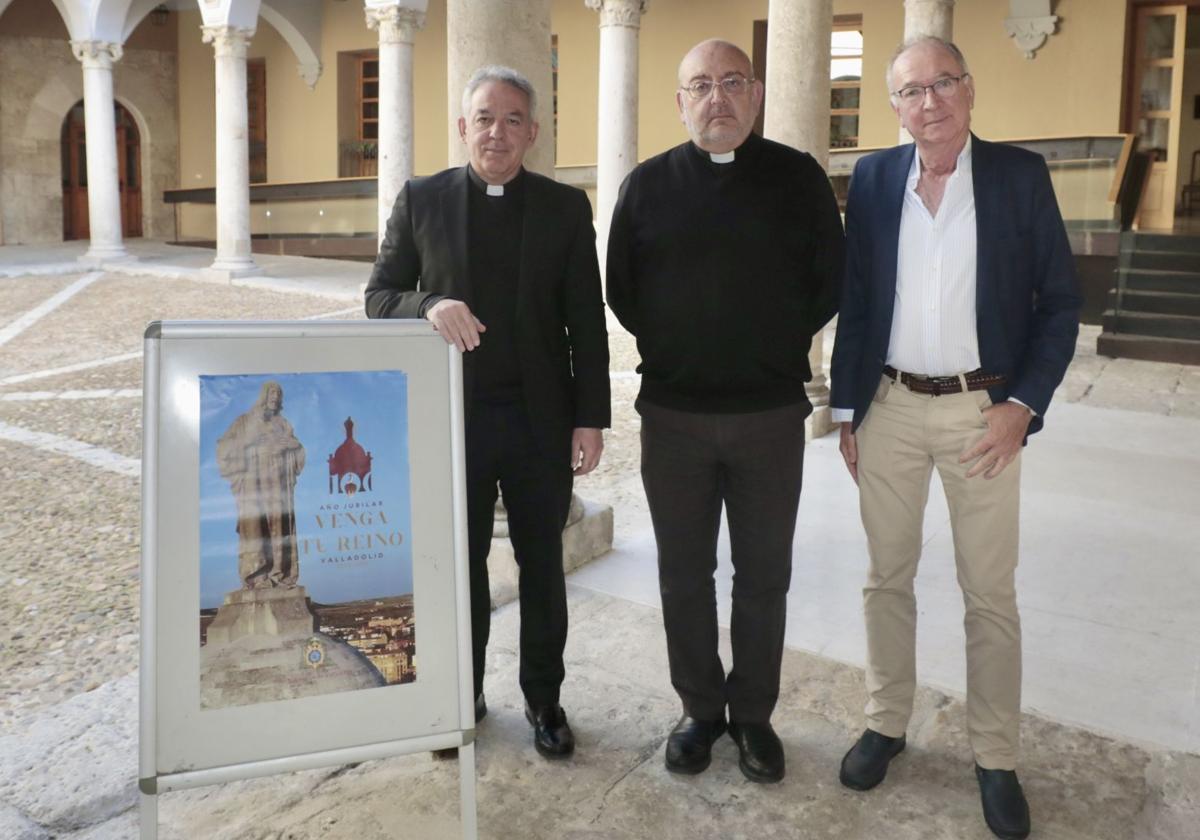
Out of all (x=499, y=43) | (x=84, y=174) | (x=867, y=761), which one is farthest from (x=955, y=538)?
(x=84, y=174)

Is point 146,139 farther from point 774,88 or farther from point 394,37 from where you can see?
point 774,88

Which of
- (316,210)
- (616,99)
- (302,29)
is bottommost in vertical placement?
(316,210)

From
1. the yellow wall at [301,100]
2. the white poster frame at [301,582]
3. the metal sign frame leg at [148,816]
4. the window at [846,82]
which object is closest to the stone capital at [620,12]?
the window at [846,82]

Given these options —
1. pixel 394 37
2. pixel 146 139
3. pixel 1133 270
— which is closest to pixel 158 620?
pixel 1133 270

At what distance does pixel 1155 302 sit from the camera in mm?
10031

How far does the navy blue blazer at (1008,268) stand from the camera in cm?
233

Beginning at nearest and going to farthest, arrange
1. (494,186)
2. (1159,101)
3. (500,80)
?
1. (500,80)
2. (494,186)
3. (1159,101)

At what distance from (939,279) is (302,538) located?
137 centimetres

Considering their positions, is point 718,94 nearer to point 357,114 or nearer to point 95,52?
point 95,52

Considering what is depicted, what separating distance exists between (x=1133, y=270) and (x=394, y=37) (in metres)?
8.23

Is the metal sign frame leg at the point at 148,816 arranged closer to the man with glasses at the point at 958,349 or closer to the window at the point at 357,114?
the man with glasses at the point at 958,349

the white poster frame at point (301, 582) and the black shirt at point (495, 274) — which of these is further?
the black shirt at point (495, 274)

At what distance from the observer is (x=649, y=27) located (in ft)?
55.6

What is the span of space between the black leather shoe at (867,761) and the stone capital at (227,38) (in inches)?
572
